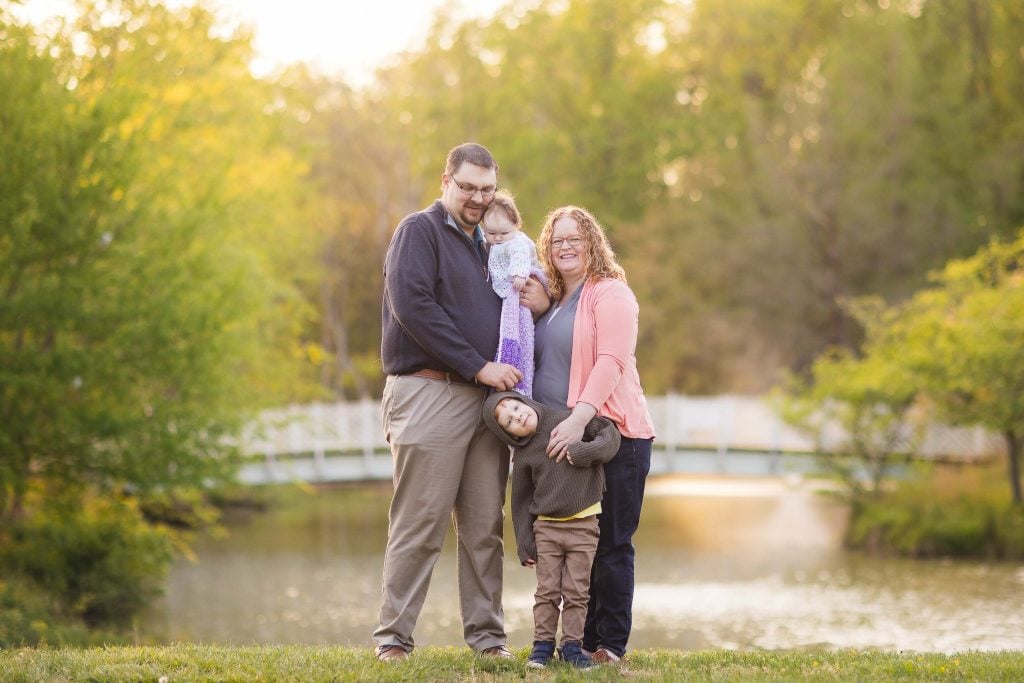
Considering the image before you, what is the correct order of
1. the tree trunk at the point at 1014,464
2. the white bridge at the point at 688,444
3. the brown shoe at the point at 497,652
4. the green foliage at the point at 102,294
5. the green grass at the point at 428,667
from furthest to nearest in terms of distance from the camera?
the white bridge at the point at 688,444 → the tree trunk at the point at 1014,464 → the green foliage at the point at 102,294 → the brown shoe at the point at 497,652 → the green grass at the point at 428,667

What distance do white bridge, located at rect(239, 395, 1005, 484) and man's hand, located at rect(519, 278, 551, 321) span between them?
13.6 meters

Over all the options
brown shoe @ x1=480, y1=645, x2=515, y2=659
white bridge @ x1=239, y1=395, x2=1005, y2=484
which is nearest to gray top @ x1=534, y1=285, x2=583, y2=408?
brown shoe @ x1=480, y1=645, x2=515, y2=659

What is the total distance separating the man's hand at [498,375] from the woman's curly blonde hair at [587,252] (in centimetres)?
47

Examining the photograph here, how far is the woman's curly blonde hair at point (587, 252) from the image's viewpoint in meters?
5.60

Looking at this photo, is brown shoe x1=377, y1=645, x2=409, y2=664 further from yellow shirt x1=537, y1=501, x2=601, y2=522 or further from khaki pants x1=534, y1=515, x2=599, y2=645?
yellow shirt x1=537, y1=501, x2=601, y2=522

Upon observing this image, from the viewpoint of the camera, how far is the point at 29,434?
40.5 ft

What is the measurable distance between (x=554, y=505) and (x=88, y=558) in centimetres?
977

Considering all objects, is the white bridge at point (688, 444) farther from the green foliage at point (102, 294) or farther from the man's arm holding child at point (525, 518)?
the man's arm holding child at point (525, 518)

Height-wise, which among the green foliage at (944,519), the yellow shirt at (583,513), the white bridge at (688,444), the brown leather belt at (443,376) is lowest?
the green foliage at (944,519)

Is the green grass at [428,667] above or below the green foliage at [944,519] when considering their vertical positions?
above

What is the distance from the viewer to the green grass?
533cm

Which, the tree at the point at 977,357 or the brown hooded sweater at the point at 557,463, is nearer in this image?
the brown hooded sweater at the point at 557,463

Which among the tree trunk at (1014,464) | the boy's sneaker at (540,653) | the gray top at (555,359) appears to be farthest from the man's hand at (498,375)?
the tree trunk at (1014,464)

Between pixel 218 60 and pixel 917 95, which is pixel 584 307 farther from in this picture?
pixel 917 95
